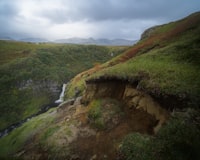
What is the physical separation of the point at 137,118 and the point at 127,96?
377cm

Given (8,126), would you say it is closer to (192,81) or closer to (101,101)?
(101,101)

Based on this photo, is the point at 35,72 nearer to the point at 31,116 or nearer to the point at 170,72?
the point at 31,116

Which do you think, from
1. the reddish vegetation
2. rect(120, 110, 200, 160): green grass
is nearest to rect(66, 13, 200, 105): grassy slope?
rect(120, 110, 200, 160): green grass

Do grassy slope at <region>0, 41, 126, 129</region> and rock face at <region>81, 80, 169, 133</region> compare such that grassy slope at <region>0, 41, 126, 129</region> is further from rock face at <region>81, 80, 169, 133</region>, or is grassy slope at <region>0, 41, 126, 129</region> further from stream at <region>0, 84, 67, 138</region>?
rock face at <region>81, 80, 169, 133</region>

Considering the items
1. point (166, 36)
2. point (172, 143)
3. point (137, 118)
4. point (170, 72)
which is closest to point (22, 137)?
point (137, 118)

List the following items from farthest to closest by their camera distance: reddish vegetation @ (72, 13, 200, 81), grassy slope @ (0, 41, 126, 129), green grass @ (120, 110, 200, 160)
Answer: grassy slope @ (0, 41, 126, 129)
reddish vegetation @ (72, 13, 200, 81)
green grass @ (120, 110, 200, 160)

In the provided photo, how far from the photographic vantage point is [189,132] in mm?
12734

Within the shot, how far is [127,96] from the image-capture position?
83.0ft

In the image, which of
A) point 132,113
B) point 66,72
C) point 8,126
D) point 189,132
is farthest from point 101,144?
point 66,72

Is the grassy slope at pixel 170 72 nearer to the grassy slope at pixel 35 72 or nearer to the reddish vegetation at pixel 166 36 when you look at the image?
the reddish vegetation at pixel 166 36

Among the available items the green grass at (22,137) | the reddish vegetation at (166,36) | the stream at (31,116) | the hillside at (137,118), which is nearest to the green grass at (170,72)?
the hillside at (137,118)

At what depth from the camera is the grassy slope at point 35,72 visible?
64.2 metres

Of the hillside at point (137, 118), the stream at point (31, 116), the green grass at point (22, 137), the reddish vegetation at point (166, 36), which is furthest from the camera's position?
the stream at point (31, 116)

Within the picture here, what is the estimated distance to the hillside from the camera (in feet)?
47.2
